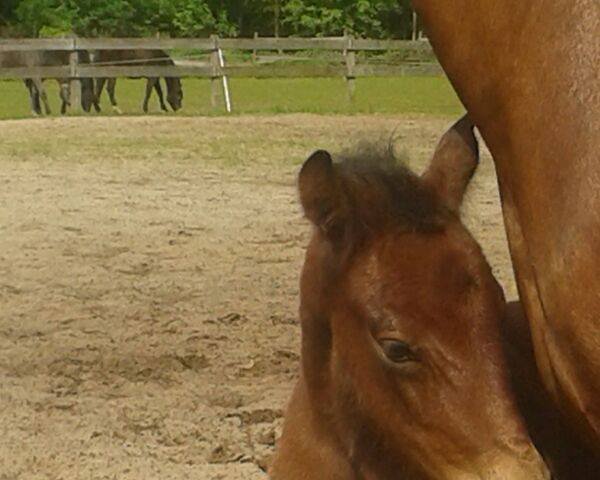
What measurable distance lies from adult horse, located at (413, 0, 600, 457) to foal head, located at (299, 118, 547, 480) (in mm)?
616

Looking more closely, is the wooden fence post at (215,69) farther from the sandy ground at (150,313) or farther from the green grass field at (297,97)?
the sandy ground at (150,313)

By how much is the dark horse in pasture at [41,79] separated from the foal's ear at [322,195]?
19.7m

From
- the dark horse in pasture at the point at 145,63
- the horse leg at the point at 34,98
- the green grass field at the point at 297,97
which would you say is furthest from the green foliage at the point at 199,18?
the horse leg at the point at 34,98

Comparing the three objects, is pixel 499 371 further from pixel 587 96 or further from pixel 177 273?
pixel 177 273

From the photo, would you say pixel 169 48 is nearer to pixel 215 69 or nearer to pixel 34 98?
pixel 215 69

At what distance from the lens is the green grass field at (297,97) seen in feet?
69.7

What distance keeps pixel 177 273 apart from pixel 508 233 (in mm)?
5109

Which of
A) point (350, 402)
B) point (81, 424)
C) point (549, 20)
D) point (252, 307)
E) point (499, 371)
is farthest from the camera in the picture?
point (252, 307)

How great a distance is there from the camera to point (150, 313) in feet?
20.4

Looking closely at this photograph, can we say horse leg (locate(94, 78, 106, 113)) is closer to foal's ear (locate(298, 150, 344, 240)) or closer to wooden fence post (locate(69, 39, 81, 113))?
wooden fence post (locate(69, 39, 81, 113))

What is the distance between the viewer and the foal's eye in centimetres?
274

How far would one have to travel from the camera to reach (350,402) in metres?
2.95

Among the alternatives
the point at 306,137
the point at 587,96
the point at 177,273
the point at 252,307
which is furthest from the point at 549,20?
the point at 306,137

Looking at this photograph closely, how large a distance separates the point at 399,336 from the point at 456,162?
2.00 ft
